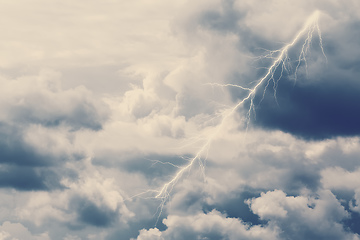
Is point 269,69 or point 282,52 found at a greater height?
point 282,52

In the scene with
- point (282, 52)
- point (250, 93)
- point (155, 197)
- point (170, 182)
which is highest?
point (282, 52)

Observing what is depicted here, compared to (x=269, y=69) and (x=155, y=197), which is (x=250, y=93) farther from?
(x=155, y=197)

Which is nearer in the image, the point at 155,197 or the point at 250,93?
the point at 155,197

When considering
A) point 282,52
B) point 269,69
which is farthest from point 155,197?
point 282,52

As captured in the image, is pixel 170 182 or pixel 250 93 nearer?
pixel 170 182

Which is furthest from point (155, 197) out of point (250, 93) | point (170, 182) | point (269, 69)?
point (269, 69)

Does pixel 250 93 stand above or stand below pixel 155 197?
above

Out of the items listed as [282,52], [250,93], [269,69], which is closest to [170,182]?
[250,93]

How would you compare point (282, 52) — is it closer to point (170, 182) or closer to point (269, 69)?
point (269, 69)

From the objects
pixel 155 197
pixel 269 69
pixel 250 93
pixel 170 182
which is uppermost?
pixel 269 69
